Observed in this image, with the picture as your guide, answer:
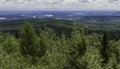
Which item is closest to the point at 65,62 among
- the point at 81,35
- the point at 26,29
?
the point at 81,35

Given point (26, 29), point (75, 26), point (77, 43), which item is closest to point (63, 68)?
point (77, 43)

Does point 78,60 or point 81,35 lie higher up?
point 81,35

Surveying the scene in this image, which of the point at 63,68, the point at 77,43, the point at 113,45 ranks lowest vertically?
the point at 113,45

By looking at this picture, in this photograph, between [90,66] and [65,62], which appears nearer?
[90,66]

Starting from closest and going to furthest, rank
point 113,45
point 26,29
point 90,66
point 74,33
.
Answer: point 90,66 < point 74,33 < point 26,29 < point 113,45

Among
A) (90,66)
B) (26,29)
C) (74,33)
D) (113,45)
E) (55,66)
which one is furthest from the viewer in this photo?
(113,45)

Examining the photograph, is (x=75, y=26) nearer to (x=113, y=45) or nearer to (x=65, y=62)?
(x=65, y=62)

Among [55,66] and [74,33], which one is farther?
[74,33]

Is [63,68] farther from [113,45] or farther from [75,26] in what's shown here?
[113,45]

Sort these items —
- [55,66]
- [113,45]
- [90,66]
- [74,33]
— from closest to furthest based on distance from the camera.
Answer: [90,66]
[55,66]
[74,33]
[113,45]
